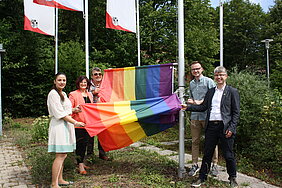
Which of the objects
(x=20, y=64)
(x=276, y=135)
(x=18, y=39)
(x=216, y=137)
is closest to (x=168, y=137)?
(x=276, y=135)

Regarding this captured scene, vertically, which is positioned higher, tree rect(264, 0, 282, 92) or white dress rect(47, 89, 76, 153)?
tree rect(264, 0, 282, 92)

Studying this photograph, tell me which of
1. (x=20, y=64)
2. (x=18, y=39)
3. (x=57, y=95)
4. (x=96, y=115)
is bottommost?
(x=96, y=115)

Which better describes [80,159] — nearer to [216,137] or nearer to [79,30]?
[216,137]

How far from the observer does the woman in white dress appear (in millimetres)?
3840

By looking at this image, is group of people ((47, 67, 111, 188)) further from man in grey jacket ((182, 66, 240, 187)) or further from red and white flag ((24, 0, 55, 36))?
red and white flag ((24, 0, 55, 36))

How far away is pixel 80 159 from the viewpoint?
15.6ft

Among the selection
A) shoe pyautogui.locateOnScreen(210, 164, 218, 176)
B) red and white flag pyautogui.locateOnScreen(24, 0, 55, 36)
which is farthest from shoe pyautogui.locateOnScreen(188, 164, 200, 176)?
red and white flag pyautogui.locateOnScreen(24, 0, 55, 36)

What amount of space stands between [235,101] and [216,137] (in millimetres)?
612

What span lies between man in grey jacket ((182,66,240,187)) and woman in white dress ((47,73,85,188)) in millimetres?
2020

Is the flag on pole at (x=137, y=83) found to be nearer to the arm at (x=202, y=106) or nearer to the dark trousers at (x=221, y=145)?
the arm at (x=202, y=106)

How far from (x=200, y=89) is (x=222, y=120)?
0.76 m

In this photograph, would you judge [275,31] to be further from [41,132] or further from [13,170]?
[13,170]

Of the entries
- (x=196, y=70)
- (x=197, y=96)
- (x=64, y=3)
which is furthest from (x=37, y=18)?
(x=197, y=96)

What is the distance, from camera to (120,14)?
8539 millimetres
